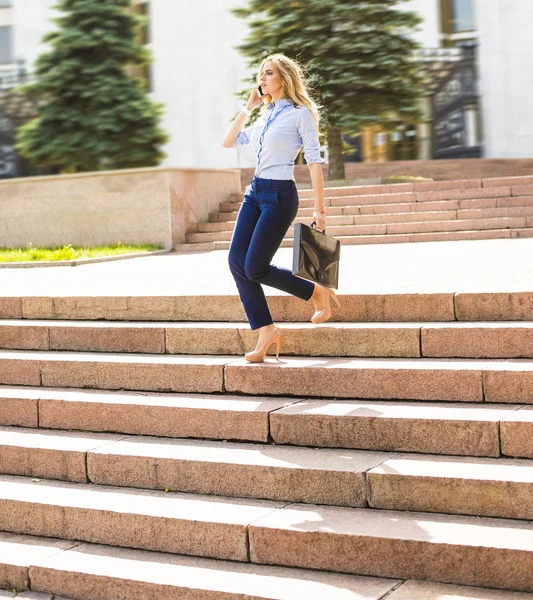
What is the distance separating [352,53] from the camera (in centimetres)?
1803

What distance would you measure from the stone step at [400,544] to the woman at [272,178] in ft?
4.82

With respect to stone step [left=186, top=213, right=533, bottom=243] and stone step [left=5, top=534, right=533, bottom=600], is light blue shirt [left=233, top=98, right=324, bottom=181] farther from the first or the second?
stone step [left=186, top=213, right=533, bottom=243]

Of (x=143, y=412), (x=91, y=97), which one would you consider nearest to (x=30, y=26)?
(x=91, y=97)

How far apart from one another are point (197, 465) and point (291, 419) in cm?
56

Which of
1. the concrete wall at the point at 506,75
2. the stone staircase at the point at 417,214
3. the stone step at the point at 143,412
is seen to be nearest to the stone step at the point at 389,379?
the stone step at the point at 143,412

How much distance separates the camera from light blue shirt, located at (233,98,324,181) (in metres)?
5.19

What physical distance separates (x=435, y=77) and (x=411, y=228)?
14564mm

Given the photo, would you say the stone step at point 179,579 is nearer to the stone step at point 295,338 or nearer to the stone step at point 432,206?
the stone step at point 295,338

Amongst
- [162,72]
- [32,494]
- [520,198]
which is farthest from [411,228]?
[162,72]

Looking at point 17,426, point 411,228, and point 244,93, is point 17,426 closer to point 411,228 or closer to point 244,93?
point 411,228

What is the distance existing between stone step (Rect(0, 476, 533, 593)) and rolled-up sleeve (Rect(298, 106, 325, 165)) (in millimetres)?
1976

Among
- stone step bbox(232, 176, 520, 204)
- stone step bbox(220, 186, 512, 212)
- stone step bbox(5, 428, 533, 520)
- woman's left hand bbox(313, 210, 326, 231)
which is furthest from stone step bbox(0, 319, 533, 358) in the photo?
stone step bbox(232, 176, 520, 204)

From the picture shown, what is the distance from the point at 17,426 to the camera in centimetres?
585

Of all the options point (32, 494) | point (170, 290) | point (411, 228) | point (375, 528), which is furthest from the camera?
point (411, 228)
